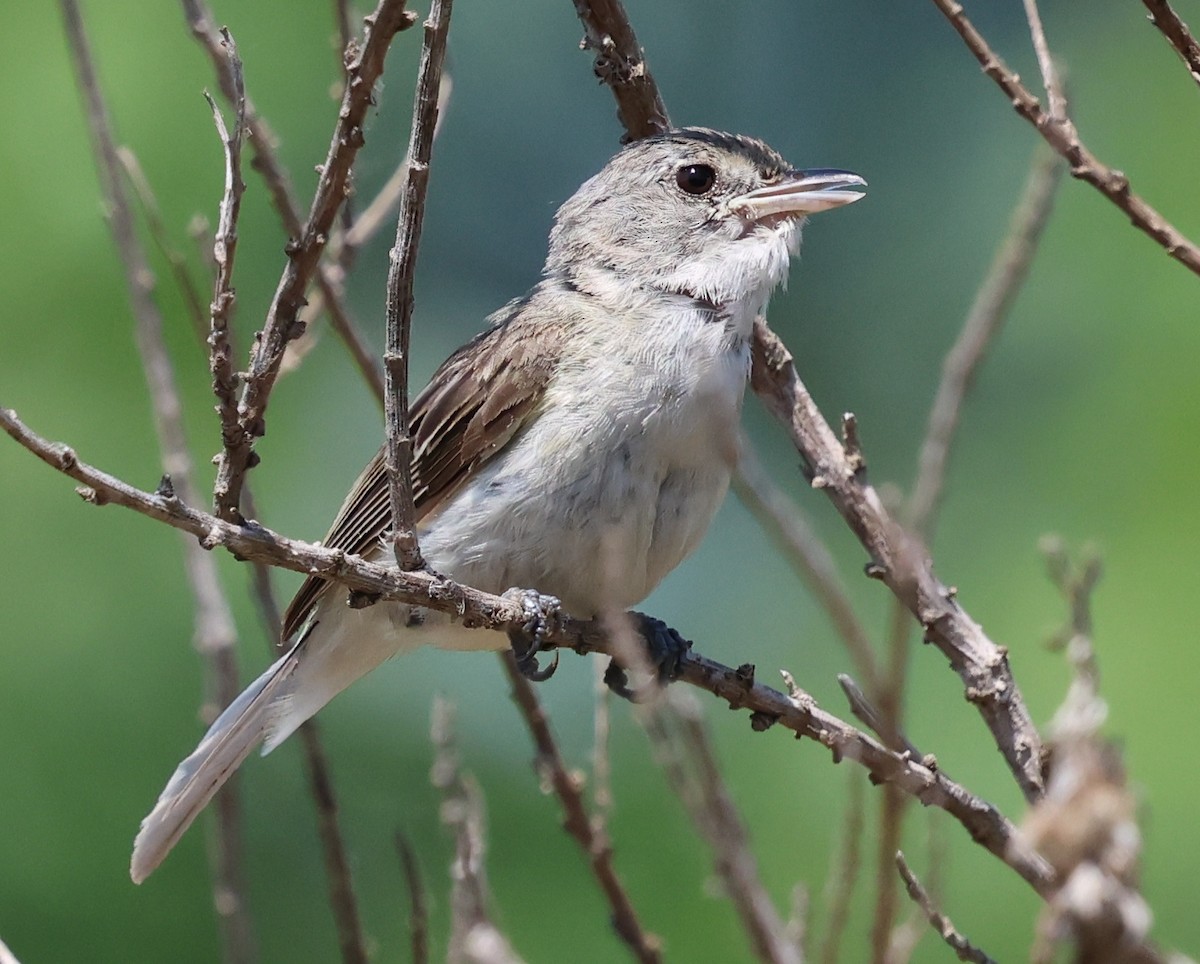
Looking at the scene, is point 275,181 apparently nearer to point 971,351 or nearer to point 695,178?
point 695,178

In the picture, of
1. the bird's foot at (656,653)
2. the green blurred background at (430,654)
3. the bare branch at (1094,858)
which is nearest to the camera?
the bare branch at (1094,858)

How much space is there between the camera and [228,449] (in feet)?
7.32

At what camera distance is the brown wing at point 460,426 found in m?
3.55

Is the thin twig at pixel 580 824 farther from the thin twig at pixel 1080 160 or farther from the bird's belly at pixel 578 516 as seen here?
the thin twig at pixel 1080 160

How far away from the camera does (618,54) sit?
3.40 metres

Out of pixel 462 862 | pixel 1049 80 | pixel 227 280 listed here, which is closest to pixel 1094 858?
pixel 462 862

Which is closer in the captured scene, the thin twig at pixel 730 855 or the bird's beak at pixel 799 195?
the thin twig at pixel 730 855

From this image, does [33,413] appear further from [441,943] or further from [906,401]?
[906,401]

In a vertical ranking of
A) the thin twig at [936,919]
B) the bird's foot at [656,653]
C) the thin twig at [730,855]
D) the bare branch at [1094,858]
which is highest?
the bird's foot at [656,653]

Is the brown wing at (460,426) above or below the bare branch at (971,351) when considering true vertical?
above

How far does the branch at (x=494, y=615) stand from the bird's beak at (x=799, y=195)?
122 cm

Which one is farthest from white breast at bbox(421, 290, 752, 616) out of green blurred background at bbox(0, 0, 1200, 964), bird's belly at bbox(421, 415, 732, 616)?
green blurred background at bbox(0, 0, 1200, 964)

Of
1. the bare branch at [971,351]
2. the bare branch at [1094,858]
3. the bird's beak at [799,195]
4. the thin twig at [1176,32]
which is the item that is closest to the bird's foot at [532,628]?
the bare branch at [971,351]

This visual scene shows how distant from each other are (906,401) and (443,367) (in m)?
5.05
